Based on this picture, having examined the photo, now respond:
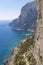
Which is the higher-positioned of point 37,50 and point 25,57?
point 25,57

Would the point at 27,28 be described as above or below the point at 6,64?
above

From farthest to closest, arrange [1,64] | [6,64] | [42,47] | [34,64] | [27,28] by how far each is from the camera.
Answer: [27,28] → [1,64] → [6,64] → [34,64] → [42,47]

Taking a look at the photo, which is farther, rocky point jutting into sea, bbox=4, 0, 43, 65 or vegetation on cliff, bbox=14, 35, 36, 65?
vegetation on cliff, bbox=14, 35, 36, 65

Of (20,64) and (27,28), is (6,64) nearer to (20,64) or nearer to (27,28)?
(20,64)

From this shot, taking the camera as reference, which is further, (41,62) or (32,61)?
(32,61)

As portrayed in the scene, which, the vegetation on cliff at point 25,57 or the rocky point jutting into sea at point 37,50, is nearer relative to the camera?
the rocky point jutting into sea at point 37,50

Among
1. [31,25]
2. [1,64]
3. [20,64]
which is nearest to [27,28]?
[31,25]

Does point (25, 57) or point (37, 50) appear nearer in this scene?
point (37, 50)

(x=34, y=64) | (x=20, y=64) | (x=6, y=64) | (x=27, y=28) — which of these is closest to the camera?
(x=34, y=64)

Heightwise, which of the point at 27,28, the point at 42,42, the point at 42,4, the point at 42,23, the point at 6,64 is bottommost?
the point at 42,42
